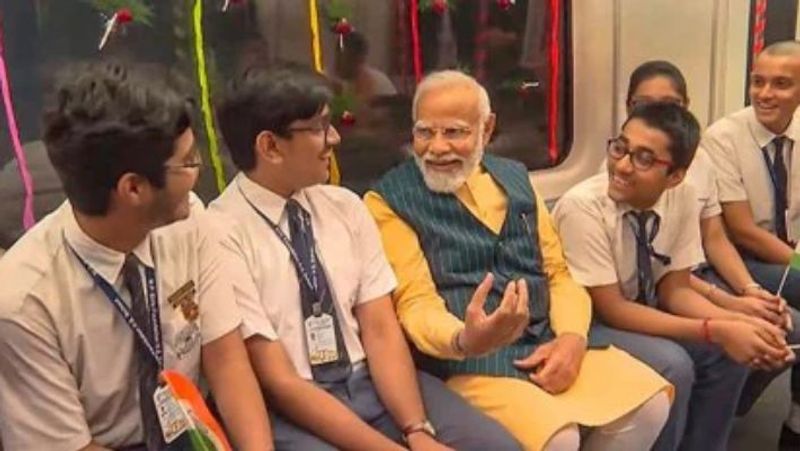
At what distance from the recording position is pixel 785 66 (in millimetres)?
3521

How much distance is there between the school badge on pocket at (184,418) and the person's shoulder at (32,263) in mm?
320

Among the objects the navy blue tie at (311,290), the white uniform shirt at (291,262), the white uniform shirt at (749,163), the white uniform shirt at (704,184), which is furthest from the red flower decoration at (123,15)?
the white uniform shirt at (749,163)

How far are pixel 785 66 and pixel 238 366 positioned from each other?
2311 mm

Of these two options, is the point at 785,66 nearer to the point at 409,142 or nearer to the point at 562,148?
the point at 562,148

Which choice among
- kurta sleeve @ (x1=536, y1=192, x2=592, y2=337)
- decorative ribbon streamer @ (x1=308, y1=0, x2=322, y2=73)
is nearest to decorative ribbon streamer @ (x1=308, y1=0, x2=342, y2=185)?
decorative ribbon streamer @ (x1=308, y1=0, x2=322, y2=73)

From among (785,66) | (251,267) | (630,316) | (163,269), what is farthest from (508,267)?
(785,66)

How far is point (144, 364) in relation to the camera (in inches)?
83.0

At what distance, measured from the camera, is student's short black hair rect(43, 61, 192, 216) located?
6.36 feet

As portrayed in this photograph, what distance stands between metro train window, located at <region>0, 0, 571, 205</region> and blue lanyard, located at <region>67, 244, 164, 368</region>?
95 centimetres

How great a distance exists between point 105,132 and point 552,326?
4.80 ft

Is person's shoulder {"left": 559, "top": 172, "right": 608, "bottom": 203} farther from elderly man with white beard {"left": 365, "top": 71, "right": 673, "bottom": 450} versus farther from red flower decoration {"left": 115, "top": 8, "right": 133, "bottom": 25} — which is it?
red flower decoration {"left": 115, "top": 8, "right": 133, "bottom": 25}

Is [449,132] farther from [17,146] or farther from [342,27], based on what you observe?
[17,146]

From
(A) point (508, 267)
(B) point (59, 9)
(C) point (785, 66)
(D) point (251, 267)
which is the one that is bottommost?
(A) point (508, 267)

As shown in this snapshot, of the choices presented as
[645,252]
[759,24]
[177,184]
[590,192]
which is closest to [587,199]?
[590,192]
